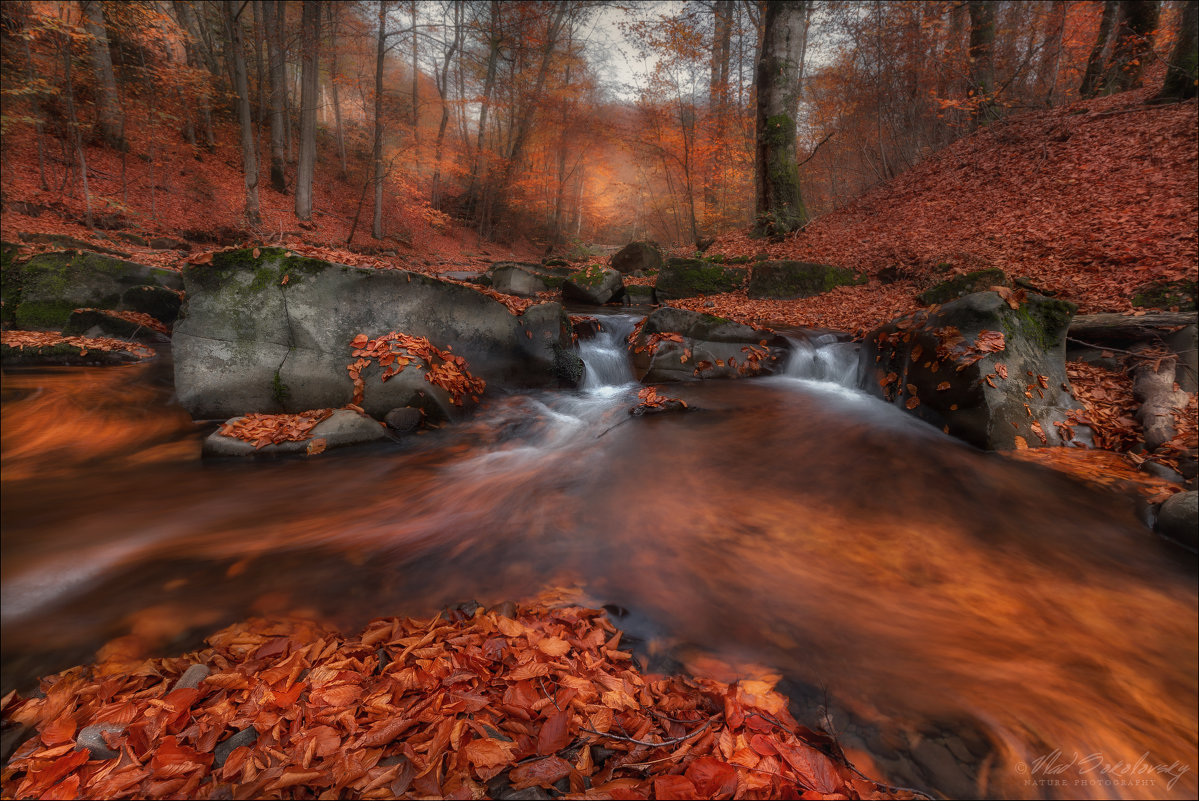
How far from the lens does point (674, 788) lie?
53.5 inches

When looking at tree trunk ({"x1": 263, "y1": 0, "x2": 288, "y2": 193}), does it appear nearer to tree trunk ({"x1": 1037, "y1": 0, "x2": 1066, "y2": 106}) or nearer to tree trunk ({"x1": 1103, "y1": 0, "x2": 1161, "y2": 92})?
tree trunk ({"x1": 1037, "y1": 0, "x2": 1066, "y2": 106})

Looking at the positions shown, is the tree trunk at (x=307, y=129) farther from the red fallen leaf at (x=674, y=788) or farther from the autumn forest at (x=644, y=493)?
the red fallen leaf at (x=674, y=788)

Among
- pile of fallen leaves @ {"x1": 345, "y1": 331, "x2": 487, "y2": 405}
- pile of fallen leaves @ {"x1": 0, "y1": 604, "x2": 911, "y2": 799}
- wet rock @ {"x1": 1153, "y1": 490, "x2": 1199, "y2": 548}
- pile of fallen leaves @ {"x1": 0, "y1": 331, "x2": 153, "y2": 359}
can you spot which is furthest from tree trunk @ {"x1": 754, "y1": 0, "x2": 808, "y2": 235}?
pile of fallen leaves @ {"x1": 0, "y1": 331, "x2": 153, "y2": 359}

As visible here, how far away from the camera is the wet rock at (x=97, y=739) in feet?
5.08

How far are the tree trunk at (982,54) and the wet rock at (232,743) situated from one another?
18.4 metres

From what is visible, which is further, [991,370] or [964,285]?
[964,285]

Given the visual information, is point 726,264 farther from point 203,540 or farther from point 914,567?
point 203,540

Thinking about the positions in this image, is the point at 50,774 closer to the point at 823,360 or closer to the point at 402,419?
the point at 402,419

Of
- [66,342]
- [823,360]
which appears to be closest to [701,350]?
[823,360]

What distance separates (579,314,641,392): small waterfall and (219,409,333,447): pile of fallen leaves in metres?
3.69

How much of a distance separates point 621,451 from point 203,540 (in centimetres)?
338

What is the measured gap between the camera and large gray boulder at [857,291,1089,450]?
4324 millimetres

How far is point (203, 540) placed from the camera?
321 centimetres

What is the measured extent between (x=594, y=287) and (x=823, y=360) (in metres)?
6.72
